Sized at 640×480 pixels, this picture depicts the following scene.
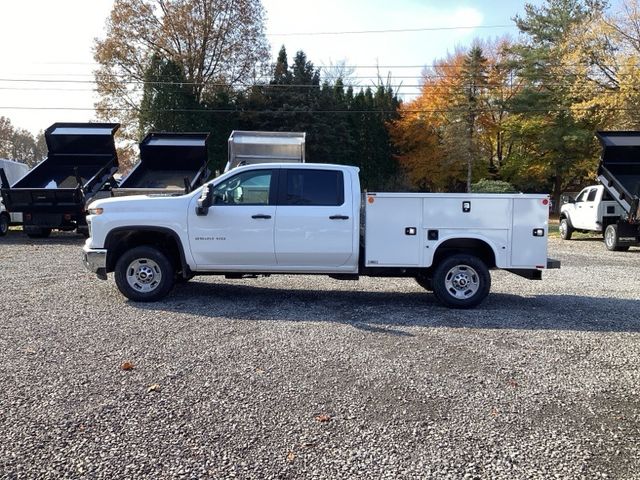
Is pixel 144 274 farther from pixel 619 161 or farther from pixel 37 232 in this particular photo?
pixel 619 161

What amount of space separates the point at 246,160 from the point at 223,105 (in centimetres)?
2605

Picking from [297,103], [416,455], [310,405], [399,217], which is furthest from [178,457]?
[297,103]

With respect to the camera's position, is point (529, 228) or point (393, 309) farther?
point (393, 309)

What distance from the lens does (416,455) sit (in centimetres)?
330

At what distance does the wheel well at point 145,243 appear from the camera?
7.37m

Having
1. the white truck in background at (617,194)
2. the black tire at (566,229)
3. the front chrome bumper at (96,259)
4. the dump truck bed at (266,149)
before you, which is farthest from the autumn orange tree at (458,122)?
the front chrome bumper at (96,259)

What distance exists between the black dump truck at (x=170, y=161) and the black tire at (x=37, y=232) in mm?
3655

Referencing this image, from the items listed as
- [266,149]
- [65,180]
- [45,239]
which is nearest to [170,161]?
[266,149]

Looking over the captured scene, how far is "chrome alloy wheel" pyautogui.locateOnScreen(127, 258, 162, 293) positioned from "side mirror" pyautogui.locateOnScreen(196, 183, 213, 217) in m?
1.05

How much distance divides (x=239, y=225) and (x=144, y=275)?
157cm

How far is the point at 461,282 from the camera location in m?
7.35

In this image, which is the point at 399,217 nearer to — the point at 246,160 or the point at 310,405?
the point at 310,405

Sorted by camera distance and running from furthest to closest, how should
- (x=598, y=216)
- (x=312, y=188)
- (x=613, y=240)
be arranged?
1. (x=598, y=216)
2. (x=613, y=240)
3. (x=312, y=188)

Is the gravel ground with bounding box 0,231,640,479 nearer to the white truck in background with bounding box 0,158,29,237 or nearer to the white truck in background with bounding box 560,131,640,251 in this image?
the white truck in background with bounding box 560,131,640,251
